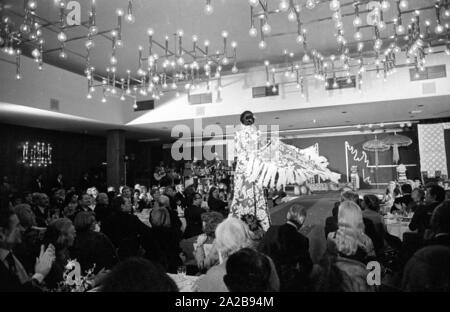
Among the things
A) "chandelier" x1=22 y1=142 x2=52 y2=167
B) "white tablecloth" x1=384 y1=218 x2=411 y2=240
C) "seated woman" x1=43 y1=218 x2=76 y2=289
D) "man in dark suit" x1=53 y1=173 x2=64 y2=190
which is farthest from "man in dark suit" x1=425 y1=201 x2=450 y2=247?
"chandelier" x1=22 y1=142 x2=52 y2=167

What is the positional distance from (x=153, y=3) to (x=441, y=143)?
1055cm

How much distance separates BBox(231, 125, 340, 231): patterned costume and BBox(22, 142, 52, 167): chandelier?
10.0m

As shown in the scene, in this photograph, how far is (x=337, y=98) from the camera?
839cm

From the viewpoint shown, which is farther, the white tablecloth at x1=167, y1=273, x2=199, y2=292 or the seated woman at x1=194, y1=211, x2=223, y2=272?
the seated woman at x1=194, y1=211, x2=223, y2=272

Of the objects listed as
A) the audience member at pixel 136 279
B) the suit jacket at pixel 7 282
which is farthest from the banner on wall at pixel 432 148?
the suit jacket at pixel 7 282

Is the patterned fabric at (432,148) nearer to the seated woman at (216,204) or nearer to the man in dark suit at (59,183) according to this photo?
the seated woman at (216,204)

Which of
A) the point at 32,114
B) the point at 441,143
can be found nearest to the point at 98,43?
the point at 32,114

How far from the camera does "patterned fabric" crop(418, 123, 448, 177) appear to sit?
11211 mm

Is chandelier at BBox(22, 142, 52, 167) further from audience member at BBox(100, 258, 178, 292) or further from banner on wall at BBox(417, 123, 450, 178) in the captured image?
banner on wall at BBox(417, 123, 450, 178)

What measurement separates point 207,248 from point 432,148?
11.3m

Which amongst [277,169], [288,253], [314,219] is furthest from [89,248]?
[314,219]

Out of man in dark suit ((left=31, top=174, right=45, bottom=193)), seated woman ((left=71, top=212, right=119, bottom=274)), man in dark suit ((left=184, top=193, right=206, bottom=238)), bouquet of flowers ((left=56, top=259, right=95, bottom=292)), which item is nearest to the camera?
bouquet of flowers ((left=56, top=259, right=95, bottom=292))

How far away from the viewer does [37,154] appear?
11461 millimetres

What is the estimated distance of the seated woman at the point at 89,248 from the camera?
2.83 metres
